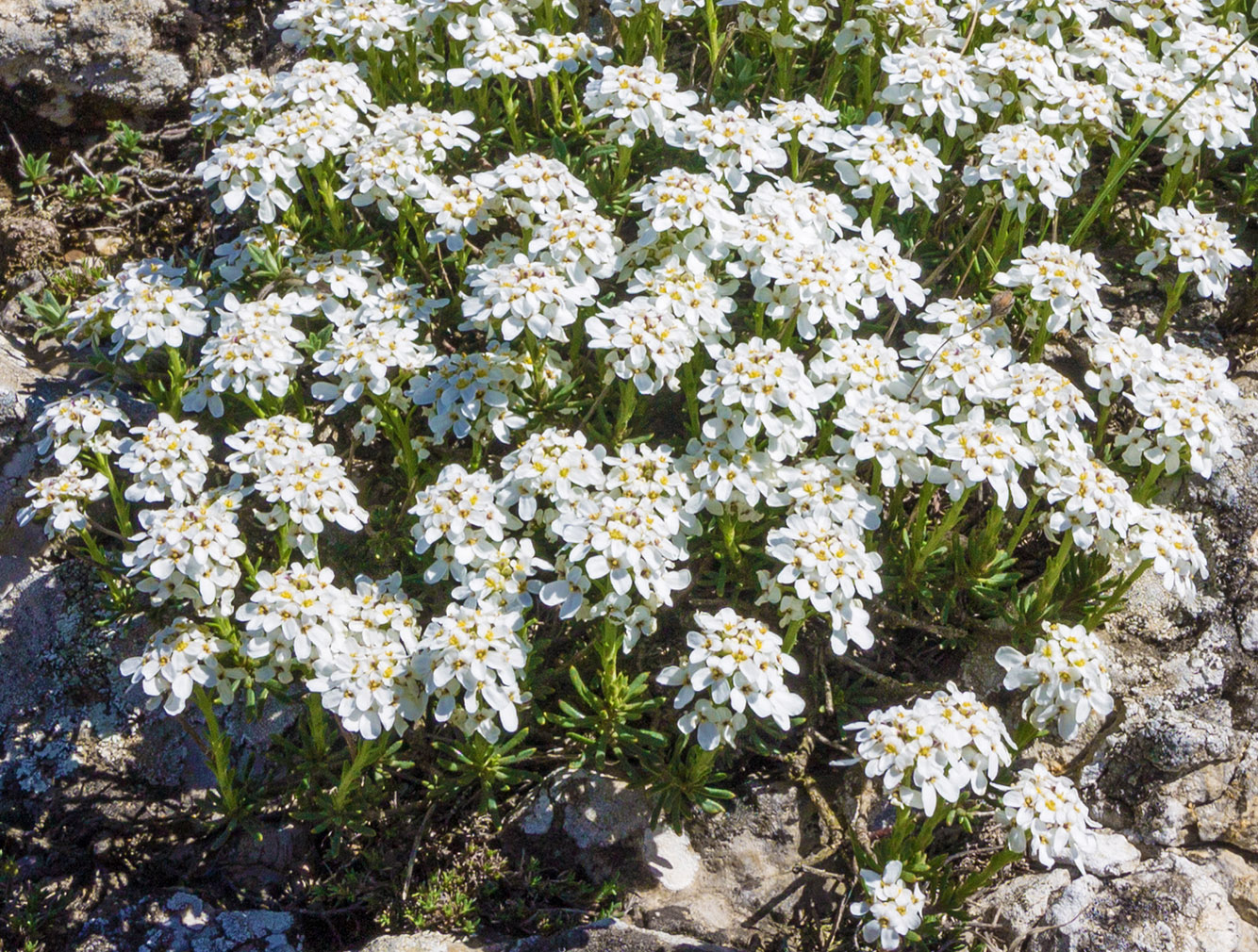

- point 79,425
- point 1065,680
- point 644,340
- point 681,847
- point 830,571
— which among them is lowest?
point 681,847

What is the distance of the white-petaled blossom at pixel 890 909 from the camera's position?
381 centimetres

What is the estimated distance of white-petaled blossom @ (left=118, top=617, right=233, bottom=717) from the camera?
4.02m

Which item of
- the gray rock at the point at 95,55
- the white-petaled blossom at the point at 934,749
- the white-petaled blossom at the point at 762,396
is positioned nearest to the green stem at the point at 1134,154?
the white-petaled blossom at the point at 762,396

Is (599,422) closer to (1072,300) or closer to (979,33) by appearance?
(1072,300)

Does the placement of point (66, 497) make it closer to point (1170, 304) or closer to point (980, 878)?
point (980, 878)

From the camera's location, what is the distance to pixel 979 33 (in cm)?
607

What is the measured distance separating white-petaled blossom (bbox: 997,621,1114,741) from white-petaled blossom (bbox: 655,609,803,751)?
2.75ft

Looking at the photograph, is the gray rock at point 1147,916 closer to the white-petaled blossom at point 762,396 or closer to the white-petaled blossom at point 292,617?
the white-petaled blossom at point 762,396

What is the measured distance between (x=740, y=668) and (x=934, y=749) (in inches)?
27.8

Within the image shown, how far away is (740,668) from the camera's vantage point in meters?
3.82

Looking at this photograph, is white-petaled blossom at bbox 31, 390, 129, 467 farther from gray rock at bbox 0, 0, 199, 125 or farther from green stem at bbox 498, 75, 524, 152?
gray rock at bbox 0, 0, 199, 125

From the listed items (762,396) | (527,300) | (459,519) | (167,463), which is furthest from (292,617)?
(762,396)

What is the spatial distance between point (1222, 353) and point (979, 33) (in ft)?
7.16

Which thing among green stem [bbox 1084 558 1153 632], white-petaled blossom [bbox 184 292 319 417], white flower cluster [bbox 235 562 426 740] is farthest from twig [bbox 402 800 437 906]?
green stem [bbox 1084 558 1153 632]
